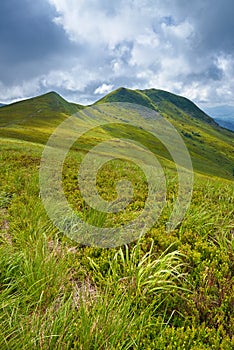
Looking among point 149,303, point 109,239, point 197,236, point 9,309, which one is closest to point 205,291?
point 149,303

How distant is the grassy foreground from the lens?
138 inches

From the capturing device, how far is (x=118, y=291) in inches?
173

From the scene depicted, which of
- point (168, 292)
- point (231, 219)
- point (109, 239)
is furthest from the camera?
point (231, 219)

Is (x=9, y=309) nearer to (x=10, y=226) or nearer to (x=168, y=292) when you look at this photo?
(x=168, y=292)

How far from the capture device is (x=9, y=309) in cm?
382

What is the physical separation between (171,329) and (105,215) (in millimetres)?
3999

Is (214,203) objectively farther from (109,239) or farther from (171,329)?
(171,329)

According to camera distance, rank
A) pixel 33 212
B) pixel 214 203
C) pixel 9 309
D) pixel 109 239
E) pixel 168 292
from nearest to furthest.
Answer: pixel 9 309
pixel 168 292
pixel 109 239
pixel 33 212
pixel 214 203

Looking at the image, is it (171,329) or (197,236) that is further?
(197,236)

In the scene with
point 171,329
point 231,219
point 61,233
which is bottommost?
point 171,329

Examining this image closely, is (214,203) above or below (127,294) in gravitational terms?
above

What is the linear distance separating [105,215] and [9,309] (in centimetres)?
402

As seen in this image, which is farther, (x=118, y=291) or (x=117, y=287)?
(x=117, y=287)

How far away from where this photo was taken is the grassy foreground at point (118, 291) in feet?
11.5
